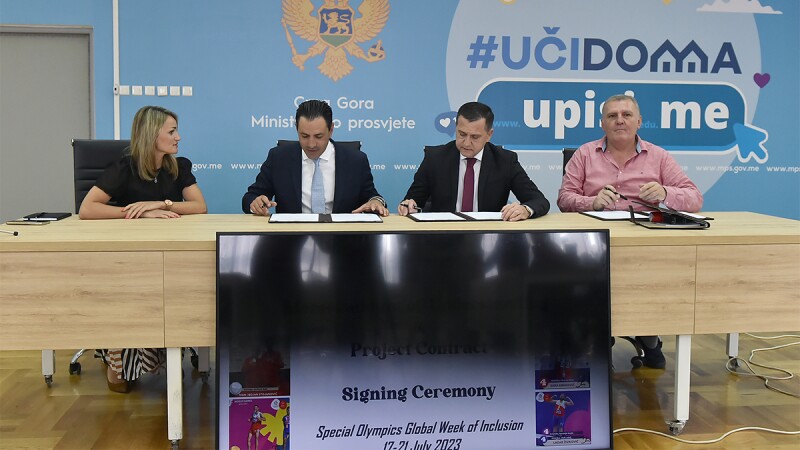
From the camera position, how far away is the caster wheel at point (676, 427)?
243 centimetres

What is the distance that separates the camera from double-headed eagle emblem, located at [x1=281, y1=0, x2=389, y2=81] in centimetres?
465

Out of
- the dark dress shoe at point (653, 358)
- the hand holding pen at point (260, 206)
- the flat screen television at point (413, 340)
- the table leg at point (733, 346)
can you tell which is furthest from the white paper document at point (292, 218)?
the table leg at point (733, 346)

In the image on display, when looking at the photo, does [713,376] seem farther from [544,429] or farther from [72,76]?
[72,76]

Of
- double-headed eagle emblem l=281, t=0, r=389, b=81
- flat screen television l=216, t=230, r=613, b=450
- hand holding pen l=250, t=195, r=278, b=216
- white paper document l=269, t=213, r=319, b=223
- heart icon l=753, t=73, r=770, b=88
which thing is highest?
double-headed eagle emblem l=281, t=0, r=389, b=81

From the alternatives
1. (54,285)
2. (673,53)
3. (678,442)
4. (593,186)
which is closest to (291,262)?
(54,285)

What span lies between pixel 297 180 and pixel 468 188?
2.63 ft

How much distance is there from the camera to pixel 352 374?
6.80 feet

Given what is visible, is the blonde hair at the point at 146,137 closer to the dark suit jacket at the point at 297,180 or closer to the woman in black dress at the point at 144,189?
the woman in black dress at the point at 144,189

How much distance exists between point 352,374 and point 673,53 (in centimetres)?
395

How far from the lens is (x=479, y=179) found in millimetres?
3297

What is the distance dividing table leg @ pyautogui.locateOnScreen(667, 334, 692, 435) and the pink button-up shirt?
3.31ft

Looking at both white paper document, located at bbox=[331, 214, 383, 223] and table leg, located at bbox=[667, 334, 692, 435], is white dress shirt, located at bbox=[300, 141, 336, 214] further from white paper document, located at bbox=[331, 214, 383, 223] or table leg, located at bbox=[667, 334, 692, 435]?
table leg, located at bbox=[667, 334, 692, 435]

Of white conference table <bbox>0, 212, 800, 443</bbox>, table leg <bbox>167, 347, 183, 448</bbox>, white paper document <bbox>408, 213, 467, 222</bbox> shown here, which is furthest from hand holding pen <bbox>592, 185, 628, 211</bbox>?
table leg <bbox>167, 347, 183, 448</bbox>

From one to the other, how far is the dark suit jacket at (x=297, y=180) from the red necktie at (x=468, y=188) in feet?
1.47
